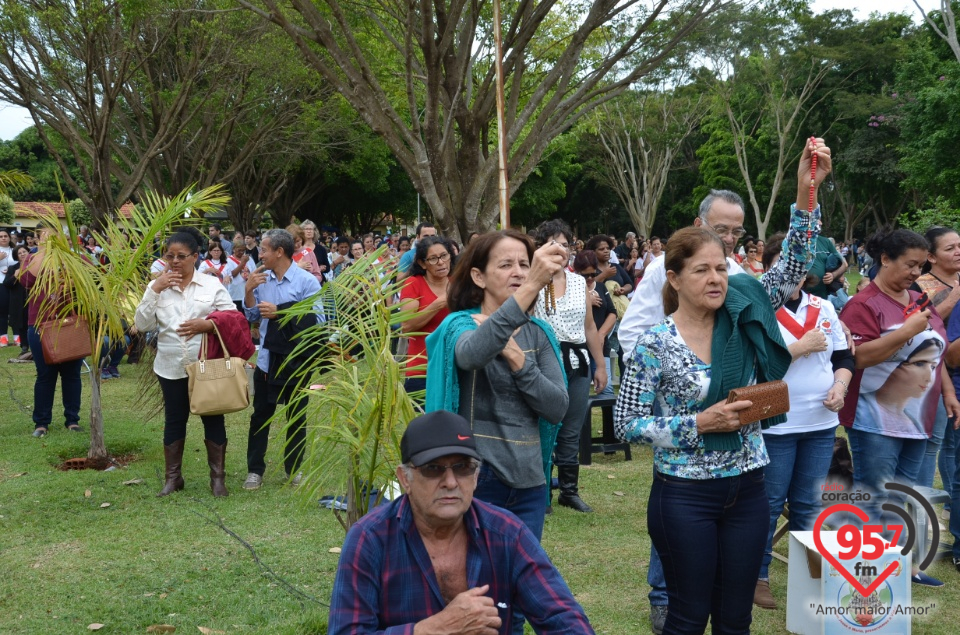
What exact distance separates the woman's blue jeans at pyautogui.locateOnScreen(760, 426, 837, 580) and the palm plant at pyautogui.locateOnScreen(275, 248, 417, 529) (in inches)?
72.9

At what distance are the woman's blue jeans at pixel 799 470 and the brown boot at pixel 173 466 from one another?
4.30m

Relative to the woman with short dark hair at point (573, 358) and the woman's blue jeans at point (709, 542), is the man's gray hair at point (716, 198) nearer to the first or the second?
the woman's blue jeans at point (709, 542)

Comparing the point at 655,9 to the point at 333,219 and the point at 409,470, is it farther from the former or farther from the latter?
the point at 333,219

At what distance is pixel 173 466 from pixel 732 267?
450cm

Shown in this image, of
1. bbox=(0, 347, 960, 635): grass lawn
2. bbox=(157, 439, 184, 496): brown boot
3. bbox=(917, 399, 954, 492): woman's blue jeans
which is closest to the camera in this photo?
bbox=(0, 347, 960, 635): grass lawn

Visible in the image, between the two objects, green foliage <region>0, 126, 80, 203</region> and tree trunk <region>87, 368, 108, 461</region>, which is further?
green foliage <region>0, 126, 80, 203</region>

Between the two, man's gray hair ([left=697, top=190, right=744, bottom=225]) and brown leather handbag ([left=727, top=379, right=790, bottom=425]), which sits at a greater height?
man's gray hair ([left=697, top=190, right=744, bottom=225])

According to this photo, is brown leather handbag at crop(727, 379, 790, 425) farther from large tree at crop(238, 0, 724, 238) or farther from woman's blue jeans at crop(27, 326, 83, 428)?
large tree at crop(238, 0, 724, 238)

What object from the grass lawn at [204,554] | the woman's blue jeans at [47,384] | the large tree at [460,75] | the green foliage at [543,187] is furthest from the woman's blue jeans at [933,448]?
the green foliage at [543,187]

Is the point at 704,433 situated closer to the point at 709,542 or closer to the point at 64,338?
the point at 709,542

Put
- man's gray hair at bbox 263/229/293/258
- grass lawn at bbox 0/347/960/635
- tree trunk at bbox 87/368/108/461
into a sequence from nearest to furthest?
grass lawn at bbox 0/347/960/635 < man's gray hair at bbox 263/229/293/258 < tree trunk at bbox 87/368/108/461

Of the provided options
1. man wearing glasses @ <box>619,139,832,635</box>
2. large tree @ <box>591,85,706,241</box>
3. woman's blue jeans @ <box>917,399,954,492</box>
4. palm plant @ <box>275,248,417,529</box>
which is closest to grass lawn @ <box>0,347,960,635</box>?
man wearing glasses @ <box>619,139,832,635</box>

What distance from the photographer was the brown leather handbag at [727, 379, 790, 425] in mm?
3184

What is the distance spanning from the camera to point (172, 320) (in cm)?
656
